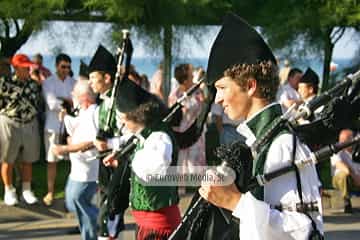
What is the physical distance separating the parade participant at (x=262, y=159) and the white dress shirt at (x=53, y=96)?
7.06m

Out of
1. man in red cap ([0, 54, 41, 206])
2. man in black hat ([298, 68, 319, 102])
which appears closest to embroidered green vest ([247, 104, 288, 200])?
man in black hat ([298, 68, 319, 102])

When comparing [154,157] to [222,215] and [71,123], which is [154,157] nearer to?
[222,215]

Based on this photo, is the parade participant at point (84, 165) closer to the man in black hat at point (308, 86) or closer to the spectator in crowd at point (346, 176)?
the man in black hat at point (308, 86)

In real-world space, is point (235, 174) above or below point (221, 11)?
below

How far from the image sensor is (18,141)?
380 inches

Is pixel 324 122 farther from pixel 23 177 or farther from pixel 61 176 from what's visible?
pixel 61 176

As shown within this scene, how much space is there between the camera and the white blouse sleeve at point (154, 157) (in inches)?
202

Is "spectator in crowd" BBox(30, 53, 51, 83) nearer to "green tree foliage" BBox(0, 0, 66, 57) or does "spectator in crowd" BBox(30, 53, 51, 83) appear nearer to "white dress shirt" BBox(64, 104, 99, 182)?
"green tree foliage" BBox(0, 0, 66, 57)

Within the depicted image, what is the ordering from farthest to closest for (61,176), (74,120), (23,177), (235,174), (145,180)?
(61,176) < (23,177) < (74,120) < (145,180) < (235,174)

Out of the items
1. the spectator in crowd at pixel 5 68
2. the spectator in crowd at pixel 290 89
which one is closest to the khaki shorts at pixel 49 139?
the spectator in crowd at pixel 5 68

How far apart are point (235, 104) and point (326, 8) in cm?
827

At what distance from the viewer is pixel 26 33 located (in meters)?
10.7

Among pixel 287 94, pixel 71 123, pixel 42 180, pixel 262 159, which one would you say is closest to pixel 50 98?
pixel 42 180

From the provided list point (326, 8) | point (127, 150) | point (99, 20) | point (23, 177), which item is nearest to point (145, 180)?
point (127, 150)
